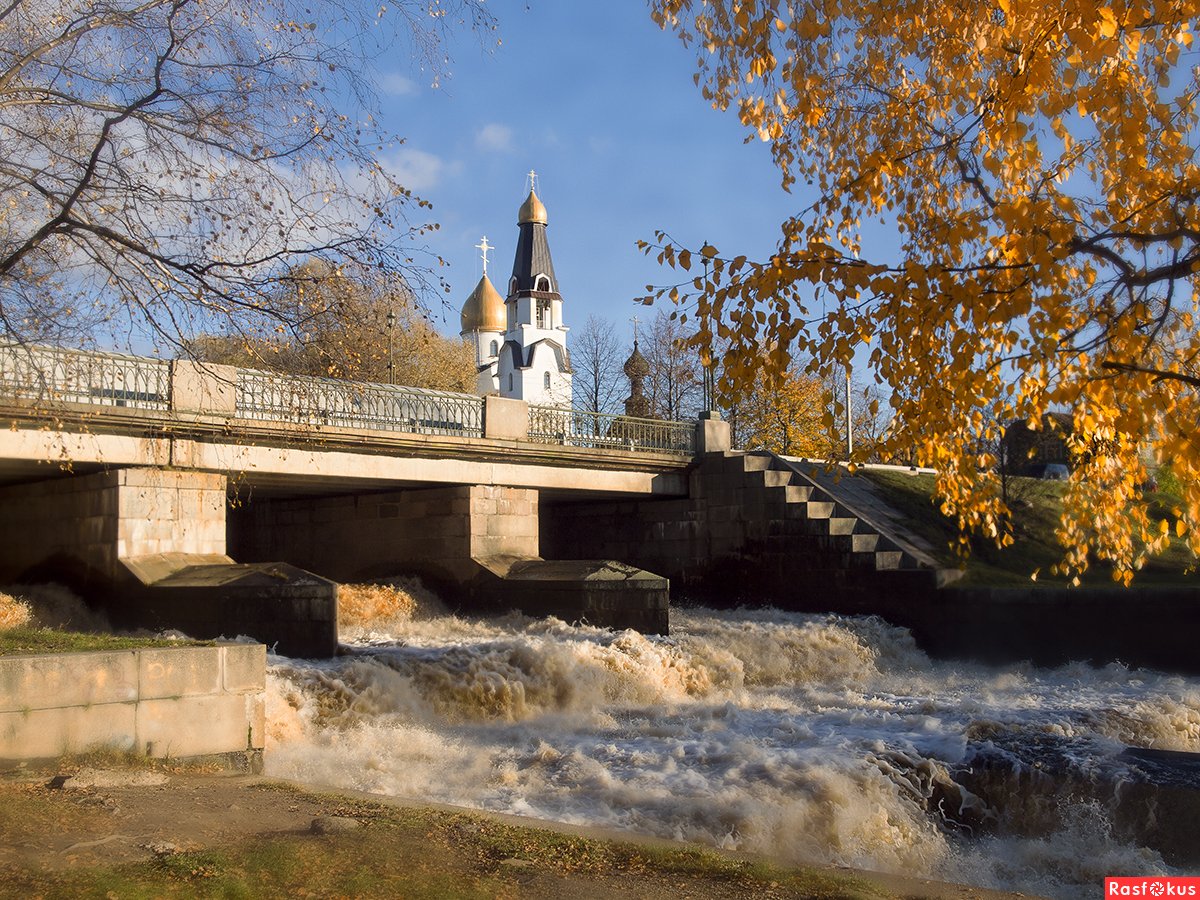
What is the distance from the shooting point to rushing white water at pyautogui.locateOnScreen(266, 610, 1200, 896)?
8867mm

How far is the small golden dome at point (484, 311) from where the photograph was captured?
92.1 metres

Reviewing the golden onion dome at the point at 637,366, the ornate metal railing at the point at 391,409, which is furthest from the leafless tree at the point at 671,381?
the ornate metal railing at the point at 391,409

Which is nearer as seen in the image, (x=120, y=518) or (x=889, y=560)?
(x=120, y=518)

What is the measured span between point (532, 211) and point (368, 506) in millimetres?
65332

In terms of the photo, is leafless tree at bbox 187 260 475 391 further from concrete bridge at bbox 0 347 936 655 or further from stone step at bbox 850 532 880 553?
stone step at bbox 850 532 880 553

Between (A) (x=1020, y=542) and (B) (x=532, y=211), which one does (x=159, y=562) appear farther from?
(B) (x=532, y=211)

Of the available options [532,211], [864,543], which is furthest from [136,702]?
[532,211]

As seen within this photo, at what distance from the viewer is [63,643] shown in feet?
30.6

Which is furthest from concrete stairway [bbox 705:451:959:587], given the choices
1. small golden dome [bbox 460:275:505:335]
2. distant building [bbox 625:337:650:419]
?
small golden dome [bbox 460:275:505:335]

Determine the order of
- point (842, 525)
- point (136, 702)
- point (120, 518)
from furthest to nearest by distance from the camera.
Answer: point (842, 525) < point (120, 518) < point (136, 702)

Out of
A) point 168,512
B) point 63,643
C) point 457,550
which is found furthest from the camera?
point 457,550

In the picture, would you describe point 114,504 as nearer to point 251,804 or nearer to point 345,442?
point 345,442

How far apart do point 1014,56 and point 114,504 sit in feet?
49.3

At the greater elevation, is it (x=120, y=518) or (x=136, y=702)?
(x=120, y=518)
